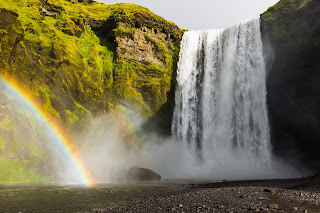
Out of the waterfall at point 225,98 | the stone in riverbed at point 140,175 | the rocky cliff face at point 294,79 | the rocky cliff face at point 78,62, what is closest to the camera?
the rocky cliff face at point 78,62

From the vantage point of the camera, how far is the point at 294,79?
36344 mm

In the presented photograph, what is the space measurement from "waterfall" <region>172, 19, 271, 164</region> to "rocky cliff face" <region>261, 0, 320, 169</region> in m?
1.74

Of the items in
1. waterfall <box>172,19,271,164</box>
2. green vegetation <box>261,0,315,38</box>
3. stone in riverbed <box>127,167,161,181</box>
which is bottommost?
stone in riverbed <box>127,167,161,181</box>

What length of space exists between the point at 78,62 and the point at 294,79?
3274 centimetres

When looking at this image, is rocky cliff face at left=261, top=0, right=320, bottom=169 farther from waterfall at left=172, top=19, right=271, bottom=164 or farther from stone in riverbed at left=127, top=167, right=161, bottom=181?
stone in riverbed at left=127, top=167, right=161, bottom=181

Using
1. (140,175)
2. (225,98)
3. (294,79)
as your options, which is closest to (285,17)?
(294,79)

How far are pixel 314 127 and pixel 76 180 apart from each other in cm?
3366

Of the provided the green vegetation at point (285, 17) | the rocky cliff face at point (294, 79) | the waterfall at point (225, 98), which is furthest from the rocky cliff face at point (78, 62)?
the rocky cliff face at point (294, 79)

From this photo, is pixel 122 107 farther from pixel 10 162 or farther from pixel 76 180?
pixel 10 162

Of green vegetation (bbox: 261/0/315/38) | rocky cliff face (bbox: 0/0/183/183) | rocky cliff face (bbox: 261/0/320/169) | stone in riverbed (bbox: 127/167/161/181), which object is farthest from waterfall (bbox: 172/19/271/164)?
stone in riverbed (bbox: 127/167/161/181)

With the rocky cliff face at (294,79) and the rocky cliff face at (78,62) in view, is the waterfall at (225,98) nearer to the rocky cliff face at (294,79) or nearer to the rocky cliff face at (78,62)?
the rocky cliff face at (294,79)

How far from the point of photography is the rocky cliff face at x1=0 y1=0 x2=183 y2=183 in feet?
105

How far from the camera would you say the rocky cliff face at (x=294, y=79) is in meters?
34.5

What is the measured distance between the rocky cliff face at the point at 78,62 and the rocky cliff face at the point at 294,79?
19312mm
